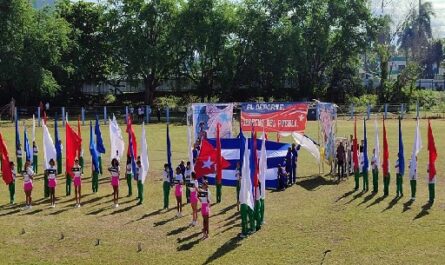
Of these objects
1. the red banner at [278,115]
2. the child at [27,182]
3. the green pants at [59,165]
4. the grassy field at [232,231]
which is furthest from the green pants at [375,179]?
the green pants at [59,165]

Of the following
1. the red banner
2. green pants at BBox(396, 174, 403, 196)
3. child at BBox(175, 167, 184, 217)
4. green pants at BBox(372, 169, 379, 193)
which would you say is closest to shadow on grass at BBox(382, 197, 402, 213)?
green pants at BBox(396, 174, 403, 196)

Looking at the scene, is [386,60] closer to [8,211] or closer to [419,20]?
[419,20]

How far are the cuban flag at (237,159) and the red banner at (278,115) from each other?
0.98m

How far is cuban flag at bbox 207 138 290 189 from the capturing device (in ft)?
74.1

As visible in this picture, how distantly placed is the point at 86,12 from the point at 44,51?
10.4 metres

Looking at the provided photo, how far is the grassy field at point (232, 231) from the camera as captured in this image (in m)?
13.7

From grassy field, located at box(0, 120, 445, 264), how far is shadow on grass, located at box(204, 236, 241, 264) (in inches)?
1.0

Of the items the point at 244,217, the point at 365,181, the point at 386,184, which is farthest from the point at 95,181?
the point at 386,184

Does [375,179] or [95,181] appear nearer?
[375,179]

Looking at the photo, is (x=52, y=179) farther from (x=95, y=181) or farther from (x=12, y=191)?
(x=95, y=181)

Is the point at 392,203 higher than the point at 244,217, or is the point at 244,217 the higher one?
the point at 244,217

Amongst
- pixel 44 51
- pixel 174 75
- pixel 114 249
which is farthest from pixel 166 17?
pixel 114 249

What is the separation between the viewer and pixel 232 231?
15852 mm

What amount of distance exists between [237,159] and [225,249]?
33.4 feet
